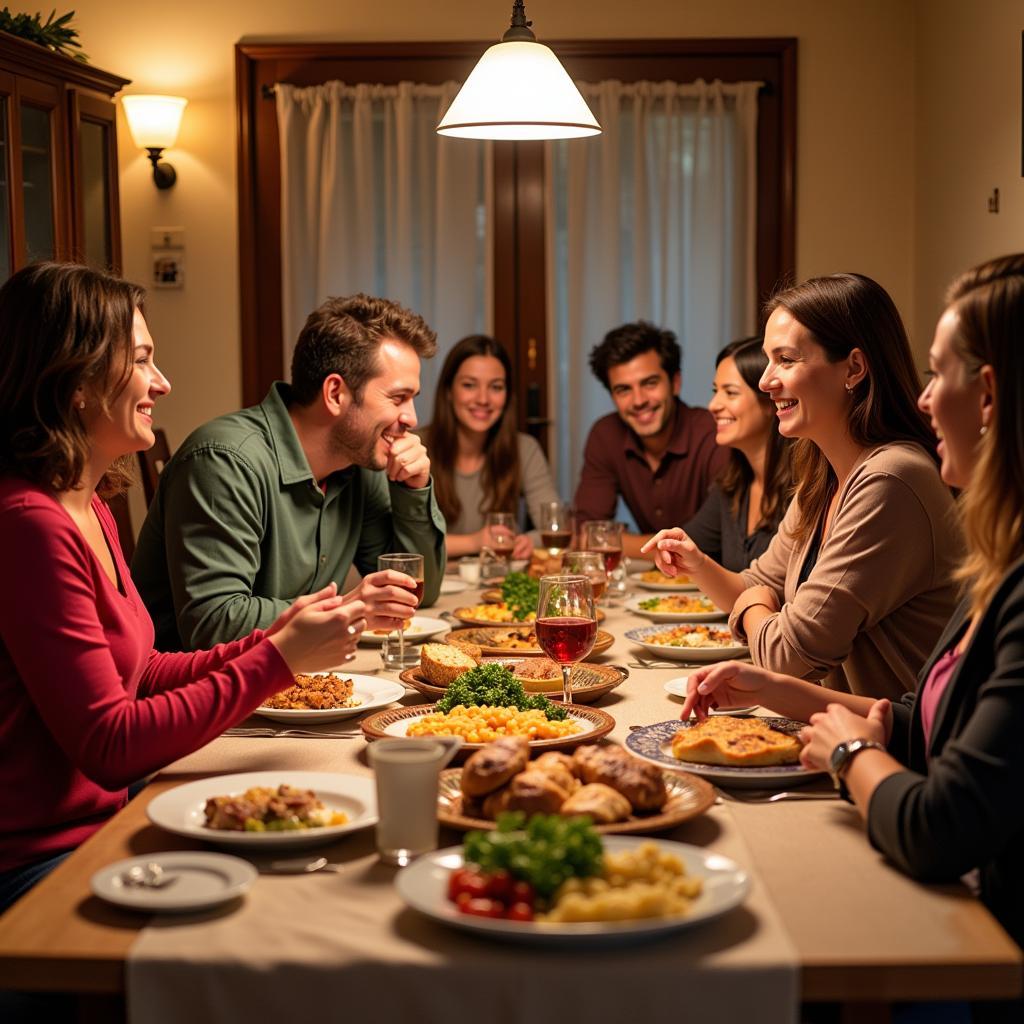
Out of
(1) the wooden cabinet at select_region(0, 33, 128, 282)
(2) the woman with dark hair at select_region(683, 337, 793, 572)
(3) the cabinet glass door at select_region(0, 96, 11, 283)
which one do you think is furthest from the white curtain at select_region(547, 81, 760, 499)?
(3) the cabinet glass door at select_region(0, 96, 11, 283)

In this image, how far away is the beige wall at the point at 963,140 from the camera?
13.1ft

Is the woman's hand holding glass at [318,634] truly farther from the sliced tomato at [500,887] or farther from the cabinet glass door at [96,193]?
the cabinet glass door at [96,193]

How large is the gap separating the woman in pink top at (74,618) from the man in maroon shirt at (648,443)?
9.10 feet

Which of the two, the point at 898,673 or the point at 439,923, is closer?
the point at 439,923

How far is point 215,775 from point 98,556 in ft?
1.34

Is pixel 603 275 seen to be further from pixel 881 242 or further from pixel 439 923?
pixel 439 923

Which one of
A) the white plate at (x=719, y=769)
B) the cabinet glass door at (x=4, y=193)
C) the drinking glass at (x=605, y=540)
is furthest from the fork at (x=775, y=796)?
the cabinet glass door at (x=4, y=193)

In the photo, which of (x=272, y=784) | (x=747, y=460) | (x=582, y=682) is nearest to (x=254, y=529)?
(x=582, y=682)

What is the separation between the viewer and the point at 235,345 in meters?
5.50

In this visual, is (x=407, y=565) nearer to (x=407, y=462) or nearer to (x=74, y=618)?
(x=74, y=618)

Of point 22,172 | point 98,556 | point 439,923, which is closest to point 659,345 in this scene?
point 22,172

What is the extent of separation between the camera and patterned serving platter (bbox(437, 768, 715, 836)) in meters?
1.35

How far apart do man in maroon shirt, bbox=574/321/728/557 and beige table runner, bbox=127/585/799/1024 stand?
335 centimetres

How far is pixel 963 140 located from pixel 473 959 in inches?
165
